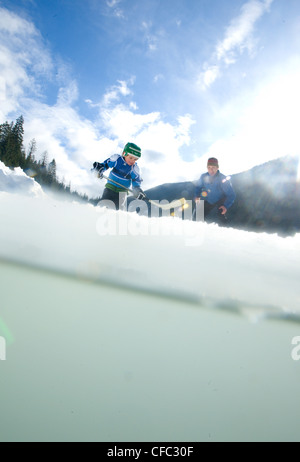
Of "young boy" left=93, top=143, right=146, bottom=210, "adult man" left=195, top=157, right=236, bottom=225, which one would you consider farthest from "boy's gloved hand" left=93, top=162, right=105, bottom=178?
"adult man" left=195, top=157, right=236, bottom=225

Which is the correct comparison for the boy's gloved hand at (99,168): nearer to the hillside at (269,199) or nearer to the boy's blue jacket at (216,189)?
the boy's blue jacket at (216,189)

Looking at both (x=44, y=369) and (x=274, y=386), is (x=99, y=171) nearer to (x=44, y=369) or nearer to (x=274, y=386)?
(x=44, y=369)

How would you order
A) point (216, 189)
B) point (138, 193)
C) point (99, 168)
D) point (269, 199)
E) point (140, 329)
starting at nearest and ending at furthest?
point (140, 329), point (99, 168), point (138, 193), point (216, 189), point (269, 199)

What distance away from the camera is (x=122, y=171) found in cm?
612

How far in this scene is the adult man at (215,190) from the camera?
6453 millimetres

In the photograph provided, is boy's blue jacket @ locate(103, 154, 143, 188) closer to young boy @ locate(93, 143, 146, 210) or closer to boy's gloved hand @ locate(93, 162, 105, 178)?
young boy @ locate(93, 143, 146, 210)

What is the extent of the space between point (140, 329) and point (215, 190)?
5.32 meters

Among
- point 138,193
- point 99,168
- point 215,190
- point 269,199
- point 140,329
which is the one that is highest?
point 269,199

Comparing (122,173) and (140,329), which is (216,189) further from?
(140,329)

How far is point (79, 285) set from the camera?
2.40m

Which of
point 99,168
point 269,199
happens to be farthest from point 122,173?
point 269,199

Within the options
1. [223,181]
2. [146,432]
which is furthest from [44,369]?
[223,181]

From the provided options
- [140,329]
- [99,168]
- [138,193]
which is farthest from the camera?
[138,193]
